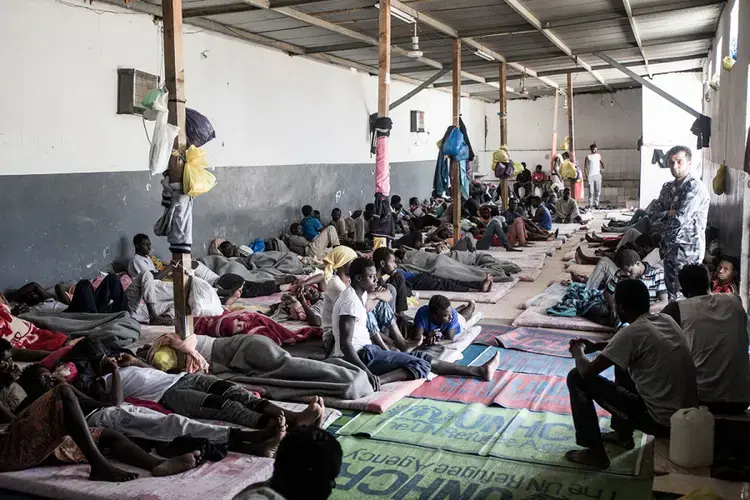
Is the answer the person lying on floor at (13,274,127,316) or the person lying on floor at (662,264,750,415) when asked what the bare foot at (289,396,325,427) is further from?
the person lying on floor at (13,274,127,316)

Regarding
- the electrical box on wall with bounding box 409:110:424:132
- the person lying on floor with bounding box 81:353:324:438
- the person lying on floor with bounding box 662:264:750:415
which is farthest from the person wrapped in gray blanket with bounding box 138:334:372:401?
the electrical box on wall with bounding box 409:110:424:132

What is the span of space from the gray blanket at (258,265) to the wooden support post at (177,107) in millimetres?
3560

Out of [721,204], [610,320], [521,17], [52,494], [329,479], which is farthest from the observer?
[521,17]

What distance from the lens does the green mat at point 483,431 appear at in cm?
426

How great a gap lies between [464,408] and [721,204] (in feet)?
21.3

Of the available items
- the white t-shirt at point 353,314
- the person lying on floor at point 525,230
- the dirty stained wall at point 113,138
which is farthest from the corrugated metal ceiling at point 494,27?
the white t-shirt at point 353,314

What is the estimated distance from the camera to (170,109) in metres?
5.71

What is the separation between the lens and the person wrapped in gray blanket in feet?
17.1

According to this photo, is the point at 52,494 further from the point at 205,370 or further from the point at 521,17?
the point at 521,17

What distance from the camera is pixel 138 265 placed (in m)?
8.82

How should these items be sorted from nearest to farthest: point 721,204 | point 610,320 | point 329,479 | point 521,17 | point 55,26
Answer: point 329,479, point 610,320, point 55,26, point 721,204, point 521,17

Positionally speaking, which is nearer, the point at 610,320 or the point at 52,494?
the point at 52,494

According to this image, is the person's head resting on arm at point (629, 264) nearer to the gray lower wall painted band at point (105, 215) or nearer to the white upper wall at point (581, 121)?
the gray lower wall painted band at point (105, 215)

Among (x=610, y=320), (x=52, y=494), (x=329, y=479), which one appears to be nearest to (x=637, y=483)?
(x=329, y=479)
